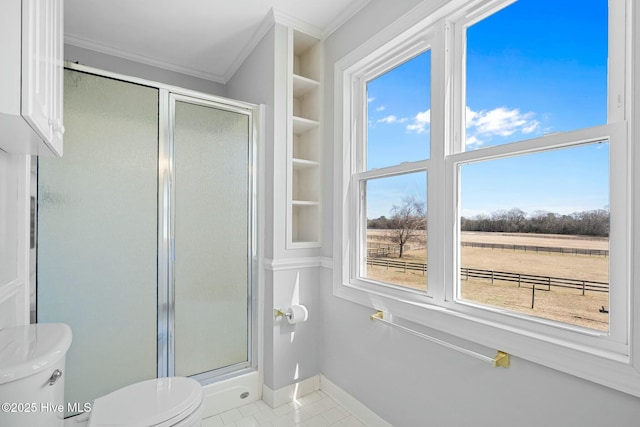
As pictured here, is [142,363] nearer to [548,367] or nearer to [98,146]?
[98,146]

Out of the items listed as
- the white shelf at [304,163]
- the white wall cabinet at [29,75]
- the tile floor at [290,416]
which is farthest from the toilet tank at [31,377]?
the white shelf at [304,163]

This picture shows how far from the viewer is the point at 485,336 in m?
1.26

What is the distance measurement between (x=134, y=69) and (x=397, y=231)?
7.98 ft

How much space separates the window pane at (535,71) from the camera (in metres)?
1.09

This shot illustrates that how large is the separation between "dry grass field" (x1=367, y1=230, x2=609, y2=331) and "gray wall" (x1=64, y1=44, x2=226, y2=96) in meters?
2.55

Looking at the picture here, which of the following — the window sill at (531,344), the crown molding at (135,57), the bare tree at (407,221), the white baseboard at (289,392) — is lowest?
the white baseboard at (289,392)

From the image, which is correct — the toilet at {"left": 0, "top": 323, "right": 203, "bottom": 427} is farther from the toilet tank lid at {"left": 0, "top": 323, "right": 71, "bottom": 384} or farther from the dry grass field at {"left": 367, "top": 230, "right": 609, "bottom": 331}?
the dry grass field at {"left": 367, "top": 230, "right": 609, "bottom": 331}

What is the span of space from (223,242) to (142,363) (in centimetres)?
80

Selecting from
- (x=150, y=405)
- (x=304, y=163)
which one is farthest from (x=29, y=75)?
(x=304, y=163)

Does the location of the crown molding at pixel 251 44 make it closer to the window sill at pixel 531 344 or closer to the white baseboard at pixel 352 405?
the window sill at pixel 531 344

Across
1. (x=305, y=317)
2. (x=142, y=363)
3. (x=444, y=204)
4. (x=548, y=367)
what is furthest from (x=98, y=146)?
(x=548, y=367)

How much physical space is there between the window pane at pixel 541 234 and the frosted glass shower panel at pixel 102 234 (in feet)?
5.53

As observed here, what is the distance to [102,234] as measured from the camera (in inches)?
66.8

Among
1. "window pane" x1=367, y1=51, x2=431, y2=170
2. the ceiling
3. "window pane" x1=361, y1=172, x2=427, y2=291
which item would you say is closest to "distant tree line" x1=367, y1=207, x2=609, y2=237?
"window pane" x1=361, y1=172, x2=427, y2=291
